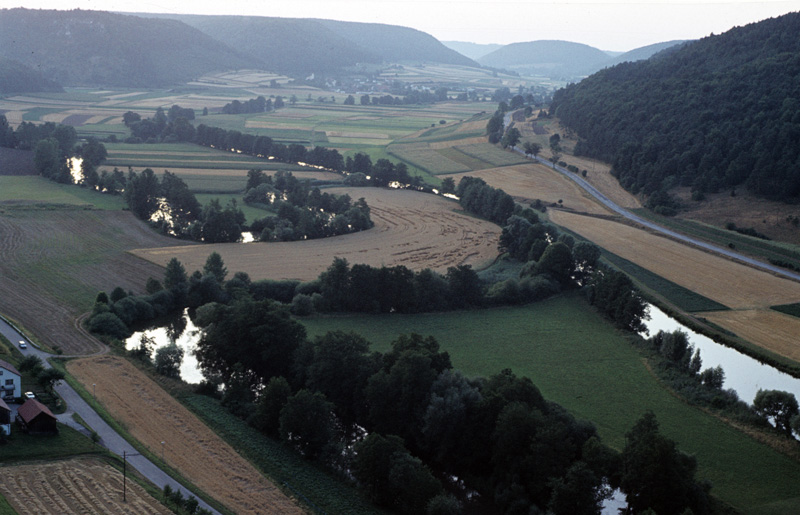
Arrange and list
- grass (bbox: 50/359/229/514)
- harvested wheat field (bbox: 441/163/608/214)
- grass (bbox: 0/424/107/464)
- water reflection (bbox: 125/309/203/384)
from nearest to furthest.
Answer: grass (bbox: 50/359/229/514)
grass (bbox: 0/424/107/464)
water reflection (bbox: 125/309/203/384)
harvested wheat field (bbox: 441/163/608/214)

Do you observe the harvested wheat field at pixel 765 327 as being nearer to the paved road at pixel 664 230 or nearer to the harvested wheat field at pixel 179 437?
the paved road at pixel 664 230

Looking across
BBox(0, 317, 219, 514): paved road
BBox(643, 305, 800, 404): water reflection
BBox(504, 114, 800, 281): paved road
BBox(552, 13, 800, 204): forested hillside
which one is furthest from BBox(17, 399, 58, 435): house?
BBox(552, 13, 800, 204): forested hillside

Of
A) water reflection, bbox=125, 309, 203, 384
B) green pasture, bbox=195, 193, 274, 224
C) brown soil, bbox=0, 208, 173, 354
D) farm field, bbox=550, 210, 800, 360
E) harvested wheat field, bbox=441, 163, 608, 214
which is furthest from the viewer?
harvested wheat field, bbox=441, 163, 608, 214

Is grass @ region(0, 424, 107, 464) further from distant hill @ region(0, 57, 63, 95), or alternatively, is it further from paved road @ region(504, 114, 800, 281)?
distant hill @ region(0, 57, 63, 95)

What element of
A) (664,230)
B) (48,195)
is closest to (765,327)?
(664,230)

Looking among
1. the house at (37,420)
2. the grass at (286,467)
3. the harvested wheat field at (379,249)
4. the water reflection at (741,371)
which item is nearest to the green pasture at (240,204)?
the harvested wheat field at (379,249)

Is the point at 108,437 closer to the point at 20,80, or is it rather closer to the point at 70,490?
the point at 70,490
